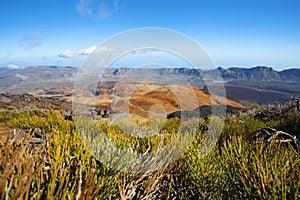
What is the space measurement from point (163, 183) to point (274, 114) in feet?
22.3

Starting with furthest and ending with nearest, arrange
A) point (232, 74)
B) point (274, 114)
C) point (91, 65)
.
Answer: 1. point (232, 74)
2. point (274, 114)
3. point (91, 65)

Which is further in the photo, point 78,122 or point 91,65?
point 78,122

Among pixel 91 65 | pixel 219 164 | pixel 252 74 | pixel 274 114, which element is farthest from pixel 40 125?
pixel 252 74

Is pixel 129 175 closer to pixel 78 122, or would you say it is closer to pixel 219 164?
pixel 219 164

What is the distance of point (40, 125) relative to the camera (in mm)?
5680

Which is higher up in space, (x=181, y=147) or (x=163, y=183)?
(x=181, y=147)

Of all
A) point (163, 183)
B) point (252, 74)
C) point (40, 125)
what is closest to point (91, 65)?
point (163, 183)

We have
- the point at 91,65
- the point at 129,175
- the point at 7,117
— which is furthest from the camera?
the point at 7,117

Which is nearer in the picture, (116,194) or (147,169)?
(116,194)

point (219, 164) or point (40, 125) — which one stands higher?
point (219, 164)

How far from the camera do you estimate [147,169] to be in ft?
7.60

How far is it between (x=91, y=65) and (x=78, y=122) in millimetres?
1698

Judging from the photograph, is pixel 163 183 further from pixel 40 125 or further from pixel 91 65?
pixel 40 125

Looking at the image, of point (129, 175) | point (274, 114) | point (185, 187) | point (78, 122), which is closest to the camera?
point (129, 175)
